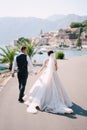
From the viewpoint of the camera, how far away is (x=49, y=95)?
930 cm

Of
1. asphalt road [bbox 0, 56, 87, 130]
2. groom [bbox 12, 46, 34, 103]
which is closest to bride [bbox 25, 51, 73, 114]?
asphalt road [bbox 0, 56, 87, 130]

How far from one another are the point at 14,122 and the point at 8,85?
20.9 feet

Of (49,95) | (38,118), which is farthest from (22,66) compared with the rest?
(38,118)

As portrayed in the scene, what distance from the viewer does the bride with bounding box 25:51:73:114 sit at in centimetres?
894

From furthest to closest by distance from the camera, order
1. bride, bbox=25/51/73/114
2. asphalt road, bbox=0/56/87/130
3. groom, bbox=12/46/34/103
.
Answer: groom, bbox=12/46/34/103, bride, bbox=25/51/73/114, asphalt road, bbox=0/56/87/130

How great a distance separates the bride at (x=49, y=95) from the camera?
8.94 meters

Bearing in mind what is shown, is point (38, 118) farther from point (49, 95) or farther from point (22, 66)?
point (22, 66)

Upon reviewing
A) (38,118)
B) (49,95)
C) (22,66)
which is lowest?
(38,118)

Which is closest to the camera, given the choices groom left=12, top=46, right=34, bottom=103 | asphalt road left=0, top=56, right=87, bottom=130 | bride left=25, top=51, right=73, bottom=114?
asphalt road left=0, top=56, right=87, bottom=130

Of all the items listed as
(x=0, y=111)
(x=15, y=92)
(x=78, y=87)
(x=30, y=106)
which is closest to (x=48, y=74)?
(x=30, y=106)

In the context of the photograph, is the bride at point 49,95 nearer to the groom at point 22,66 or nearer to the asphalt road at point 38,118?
the asphalt road at point 38,118

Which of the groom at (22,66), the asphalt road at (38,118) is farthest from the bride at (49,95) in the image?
the groom at (22,66)

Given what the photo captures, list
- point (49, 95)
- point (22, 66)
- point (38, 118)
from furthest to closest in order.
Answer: point (22, 66), point (49, 95), point (38, 118)

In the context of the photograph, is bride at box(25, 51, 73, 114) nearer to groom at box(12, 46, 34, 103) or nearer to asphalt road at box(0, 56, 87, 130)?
asphalt road at box(0, 56, 87, 130)
